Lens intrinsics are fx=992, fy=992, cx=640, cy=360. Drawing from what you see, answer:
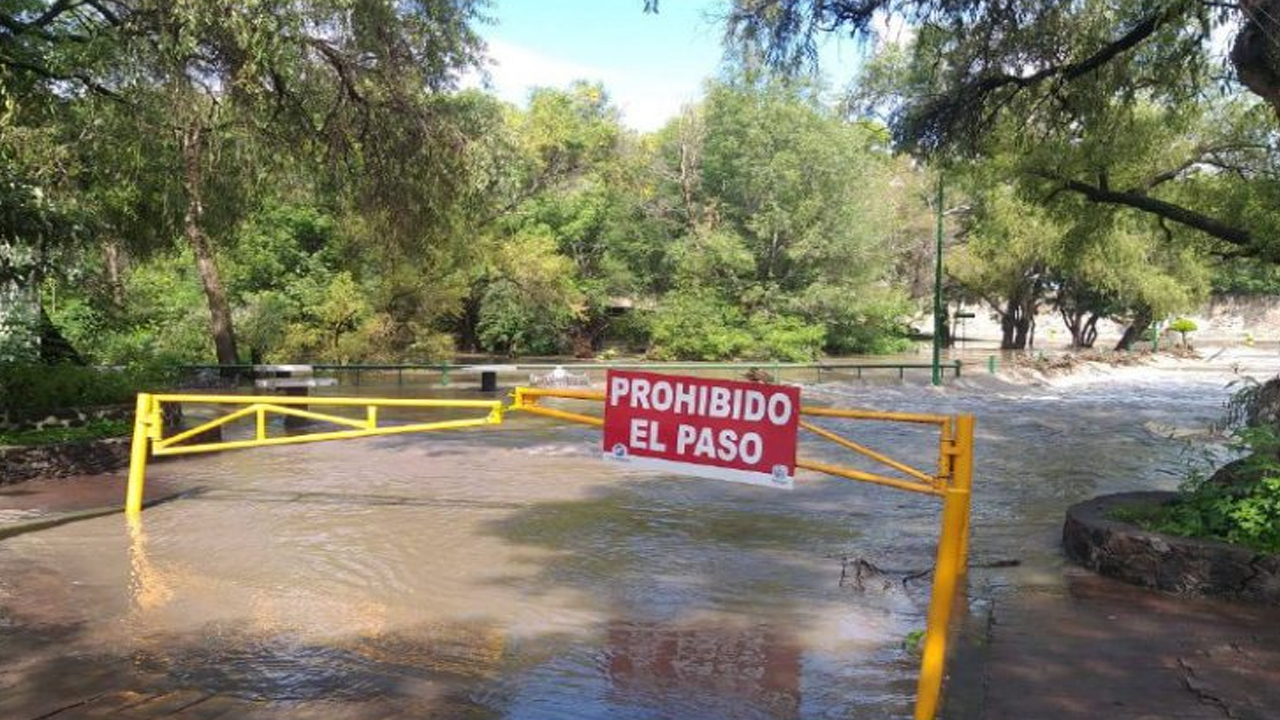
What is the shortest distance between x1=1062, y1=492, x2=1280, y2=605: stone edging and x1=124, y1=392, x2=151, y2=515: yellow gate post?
8064mm

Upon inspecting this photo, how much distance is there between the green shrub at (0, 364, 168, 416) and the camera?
1171 cm

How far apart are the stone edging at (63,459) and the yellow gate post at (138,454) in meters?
2.22

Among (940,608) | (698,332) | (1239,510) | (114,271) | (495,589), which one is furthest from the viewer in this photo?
(698,332)

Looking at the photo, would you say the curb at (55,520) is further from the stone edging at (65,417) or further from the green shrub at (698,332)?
the green shrub at (698,332)

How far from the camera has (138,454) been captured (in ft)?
29.8

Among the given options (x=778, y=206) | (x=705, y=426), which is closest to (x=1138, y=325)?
(x=778, y=206)

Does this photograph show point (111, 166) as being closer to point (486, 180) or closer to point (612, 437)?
point (486, 180)

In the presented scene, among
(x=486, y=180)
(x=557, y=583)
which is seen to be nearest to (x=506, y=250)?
(x=486, y=180)

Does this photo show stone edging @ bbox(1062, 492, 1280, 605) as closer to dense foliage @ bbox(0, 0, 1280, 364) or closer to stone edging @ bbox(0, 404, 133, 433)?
dense foliage @ bbox(0, 0, 1280, 364)

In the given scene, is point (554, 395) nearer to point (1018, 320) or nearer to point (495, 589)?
point (495, 589)

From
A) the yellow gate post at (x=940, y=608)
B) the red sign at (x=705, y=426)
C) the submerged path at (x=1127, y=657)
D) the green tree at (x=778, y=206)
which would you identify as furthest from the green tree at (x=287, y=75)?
the green tree at (x=778, y=206)

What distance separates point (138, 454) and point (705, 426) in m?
6.25

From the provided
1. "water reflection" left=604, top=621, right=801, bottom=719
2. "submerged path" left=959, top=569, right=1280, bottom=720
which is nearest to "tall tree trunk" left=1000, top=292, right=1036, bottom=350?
Result: "submerged path" left=959, top=569, right=1280, bottom=720

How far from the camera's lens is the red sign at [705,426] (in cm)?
514
